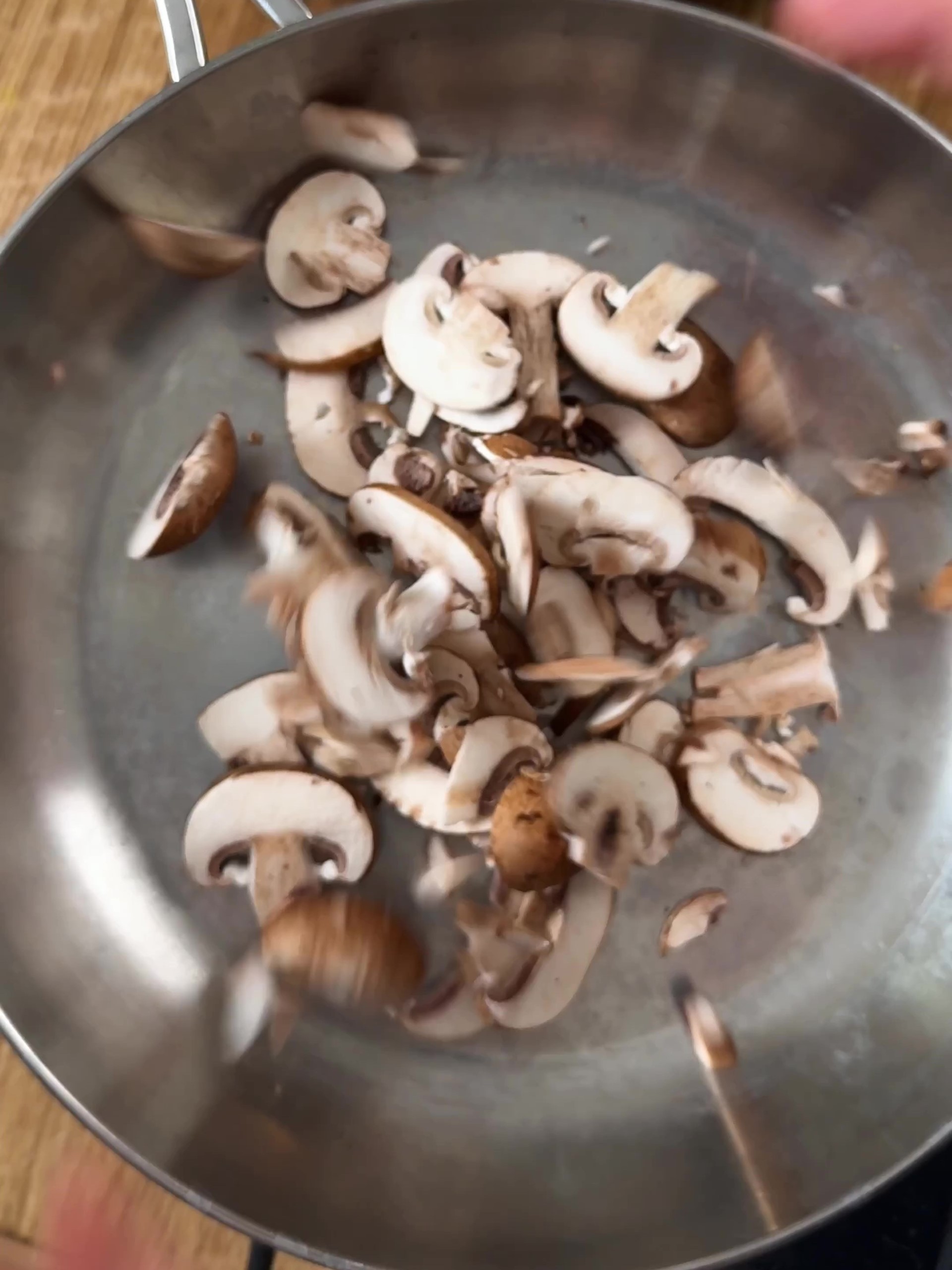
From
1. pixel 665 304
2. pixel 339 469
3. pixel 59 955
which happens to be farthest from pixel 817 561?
pixel 59 955

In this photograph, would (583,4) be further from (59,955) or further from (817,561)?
(59,955)

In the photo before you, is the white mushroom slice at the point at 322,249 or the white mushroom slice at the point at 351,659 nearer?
the white mushroom slice at the point at 351,659

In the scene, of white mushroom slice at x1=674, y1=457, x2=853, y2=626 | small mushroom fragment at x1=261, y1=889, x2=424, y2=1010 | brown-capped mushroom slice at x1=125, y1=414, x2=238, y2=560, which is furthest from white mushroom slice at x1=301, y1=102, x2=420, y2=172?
small mushroom fragment at x1=261, y1=889, x2=424, y2=1010

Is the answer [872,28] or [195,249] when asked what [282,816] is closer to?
[195,249]

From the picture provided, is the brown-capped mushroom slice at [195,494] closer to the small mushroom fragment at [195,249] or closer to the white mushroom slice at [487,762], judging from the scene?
the small mushroom fragment at [195,249]

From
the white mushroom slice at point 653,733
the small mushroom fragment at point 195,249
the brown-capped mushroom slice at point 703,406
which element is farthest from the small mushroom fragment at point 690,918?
the small mushroom fragment at point 195,249

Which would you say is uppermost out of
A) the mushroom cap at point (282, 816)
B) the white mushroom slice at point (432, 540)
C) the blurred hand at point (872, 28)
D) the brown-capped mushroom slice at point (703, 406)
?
the blurred hand at point (872, 28)
